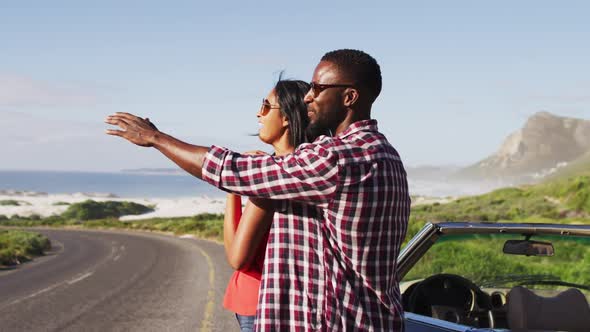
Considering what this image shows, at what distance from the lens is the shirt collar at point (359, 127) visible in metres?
2.46

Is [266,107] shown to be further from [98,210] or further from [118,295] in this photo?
[98,210]

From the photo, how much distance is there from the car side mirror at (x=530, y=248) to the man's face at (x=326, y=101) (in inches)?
76.0

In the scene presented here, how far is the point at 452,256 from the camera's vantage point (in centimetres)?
459

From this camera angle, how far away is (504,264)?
4559 mm

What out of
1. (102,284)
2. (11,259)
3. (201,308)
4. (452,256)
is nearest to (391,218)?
(452,256)

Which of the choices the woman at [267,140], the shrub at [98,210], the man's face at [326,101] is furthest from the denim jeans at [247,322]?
the shrub at [98,210]

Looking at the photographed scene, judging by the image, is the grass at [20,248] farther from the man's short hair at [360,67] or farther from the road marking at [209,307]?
the man's short hair at [360,67]

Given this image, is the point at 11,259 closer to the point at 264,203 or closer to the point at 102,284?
the point at 102,284

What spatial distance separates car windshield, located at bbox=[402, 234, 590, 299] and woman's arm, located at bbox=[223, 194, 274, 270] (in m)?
2.02

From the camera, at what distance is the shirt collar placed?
8.07ft

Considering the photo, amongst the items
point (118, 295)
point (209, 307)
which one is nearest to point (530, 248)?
point (209, 307)

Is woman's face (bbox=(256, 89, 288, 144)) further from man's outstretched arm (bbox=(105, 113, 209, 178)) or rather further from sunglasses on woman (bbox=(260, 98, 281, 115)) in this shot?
man's outstretched arm (bbox=(105, 113, 209, 178))

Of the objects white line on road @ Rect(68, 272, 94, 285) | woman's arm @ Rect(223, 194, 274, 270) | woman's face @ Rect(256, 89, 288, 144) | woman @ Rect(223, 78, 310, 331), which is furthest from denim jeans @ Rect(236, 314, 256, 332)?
white line on road @ Rect(68, 272, 94, 285)

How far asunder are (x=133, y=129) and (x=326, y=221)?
0.71m
